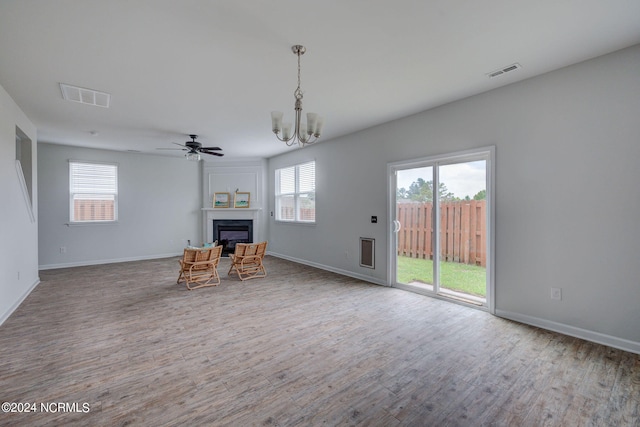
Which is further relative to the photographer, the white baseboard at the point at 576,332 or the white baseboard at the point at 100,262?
the white baseboard at the point at 100,262

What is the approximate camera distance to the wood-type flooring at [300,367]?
5.83ft

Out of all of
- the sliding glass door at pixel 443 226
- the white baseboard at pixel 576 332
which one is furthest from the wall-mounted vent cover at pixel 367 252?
the white baseboard at pixel 576 332

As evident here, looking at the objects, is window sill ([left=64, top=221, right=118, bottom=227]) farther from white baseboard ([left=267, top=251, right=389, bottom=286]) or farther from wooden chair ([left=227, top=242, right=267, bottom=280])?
white baseboard ([left=267, top=251, right=389, bottom=286])

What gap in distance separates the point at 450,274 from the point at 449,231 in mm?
617

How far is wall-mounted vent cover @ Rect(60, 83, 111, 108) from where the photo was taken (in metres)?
3.29

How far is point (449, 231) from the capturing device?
391 cm

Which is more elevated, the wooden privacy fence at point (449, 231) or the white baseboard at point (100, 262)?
the wooden privacy fence at point (449, 231)

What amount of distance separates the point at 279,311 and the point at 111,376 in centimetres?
178

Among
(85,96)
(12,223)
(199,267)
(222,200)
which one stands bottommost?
(199,267)

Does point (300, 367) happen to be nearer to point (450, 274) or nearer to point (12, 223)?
point (450, 274)

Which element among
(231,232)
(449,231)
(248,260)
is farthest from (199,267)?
(449,231)

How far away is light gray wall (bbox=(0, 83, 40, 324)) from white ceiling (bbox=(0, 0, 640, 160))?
35 centimetres

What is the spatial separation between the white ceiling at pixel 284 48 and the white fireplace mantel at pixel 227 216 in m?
4.01

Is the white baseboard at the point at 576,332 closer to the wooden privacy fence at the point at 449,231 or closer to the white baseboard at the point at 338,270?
the wooden privacy fence at the point at 449,231
